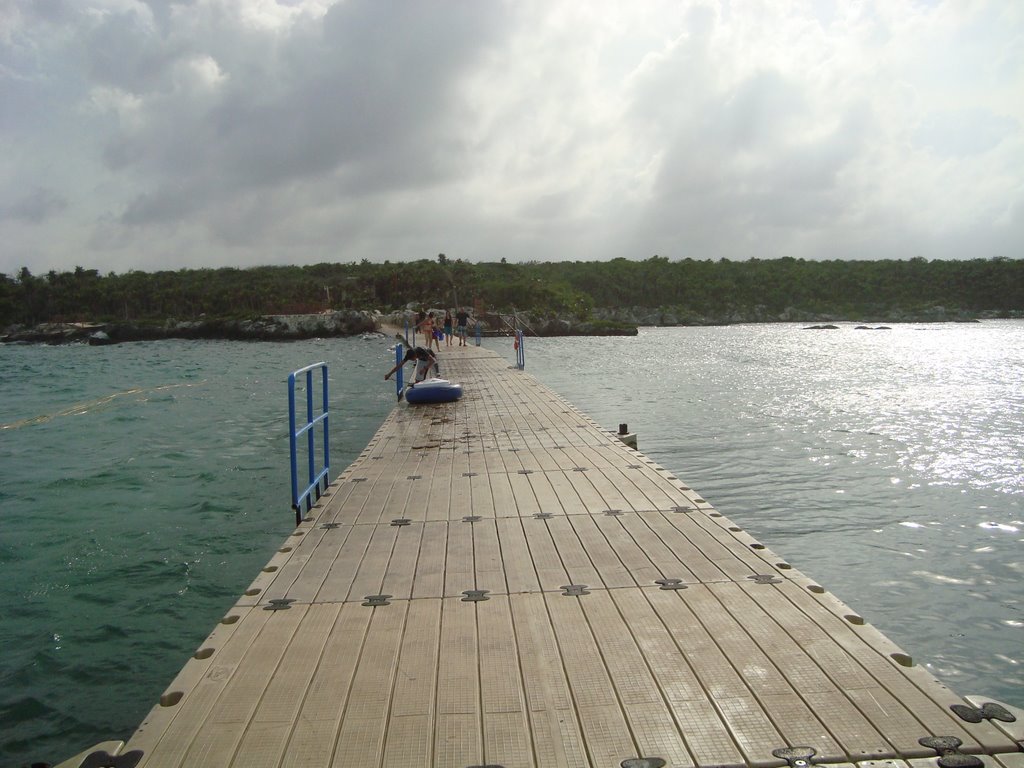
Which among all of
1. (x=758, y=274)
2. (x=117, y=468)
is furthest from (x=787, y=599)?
(x=758, y=274)

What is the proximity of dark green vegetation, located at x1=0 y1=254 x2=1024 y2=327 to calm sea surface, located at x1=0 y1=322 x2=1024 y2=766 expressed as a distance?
2130 inches

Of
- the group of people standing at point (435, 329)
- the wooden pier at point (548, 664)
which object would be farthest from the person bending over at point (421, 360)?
the wooden pier at point (548, 664)

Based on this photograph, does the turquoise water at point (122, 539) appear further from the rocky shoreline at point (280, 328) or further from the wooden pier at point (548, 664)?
the rocky shoreline at point (280, 328)

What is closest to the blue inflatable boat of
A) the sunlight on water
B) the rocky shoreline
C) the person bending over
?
the person bending over

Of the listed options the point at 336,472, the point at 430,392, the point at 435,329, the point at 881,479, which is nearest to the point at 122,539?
the point at 336,472

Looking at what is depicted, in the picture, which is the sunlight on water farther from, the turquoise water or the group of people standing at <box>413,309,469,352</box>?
the turquoise water

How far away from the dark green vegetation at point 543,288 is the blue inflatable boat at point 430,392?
58.4 meters

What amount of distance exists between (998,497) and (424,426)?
24.5ft

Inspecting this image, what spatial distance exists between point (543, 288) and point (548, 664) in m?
73.2

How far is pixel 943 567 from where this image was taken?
637cm

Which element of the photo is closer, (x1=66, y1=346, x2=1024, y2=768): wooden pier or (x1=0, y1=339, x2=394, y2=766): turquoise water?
(x1=66, y1=346, x2=1024, y2=768): wooden pier

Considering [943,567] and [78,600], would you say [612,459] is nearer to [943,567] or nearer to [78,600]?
[943,567]

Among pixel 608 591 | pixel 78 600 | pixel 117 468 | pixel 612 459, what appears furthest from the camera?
pixel 117 468

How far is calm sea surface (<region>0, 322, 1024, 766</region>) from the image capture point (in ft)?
15.7
